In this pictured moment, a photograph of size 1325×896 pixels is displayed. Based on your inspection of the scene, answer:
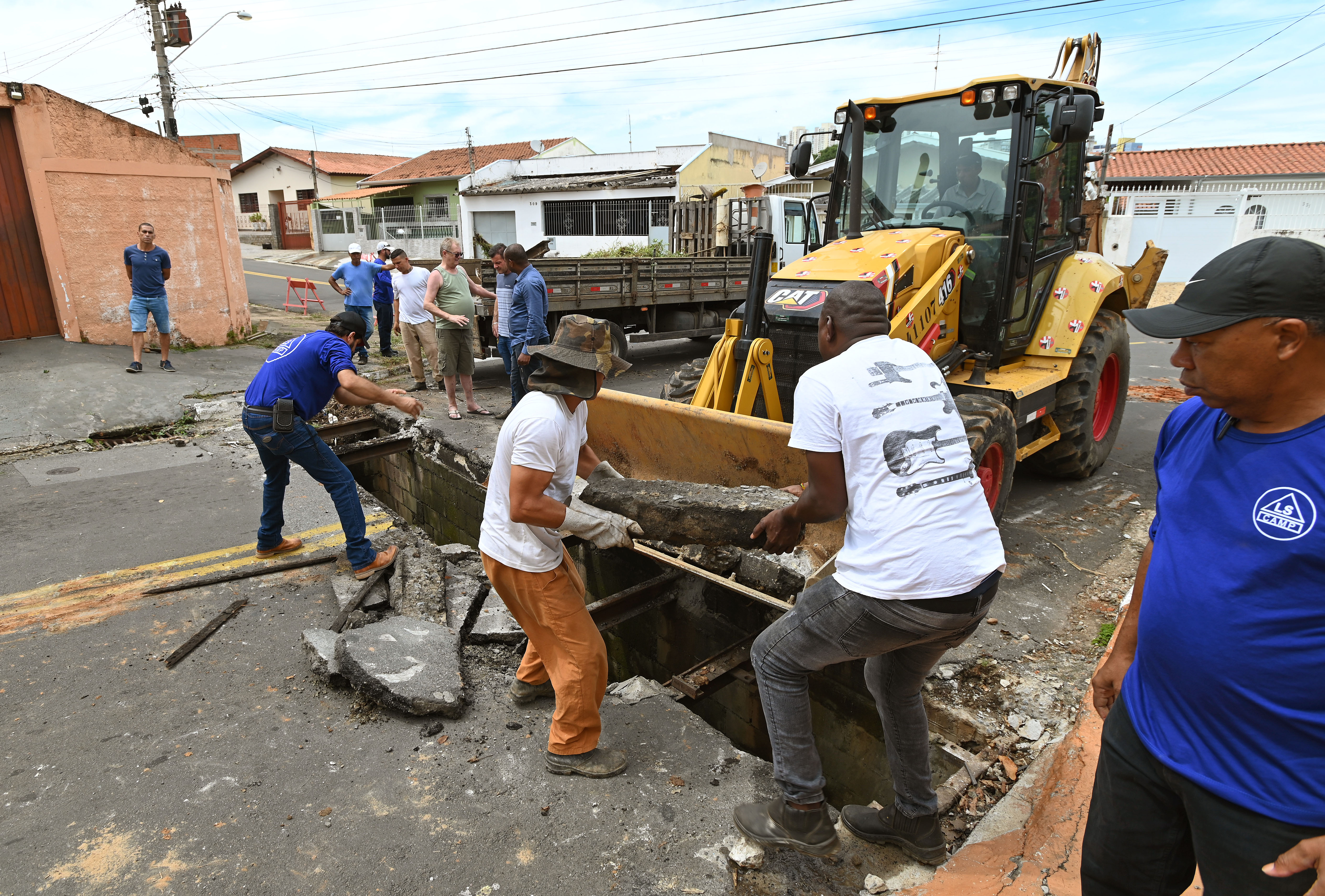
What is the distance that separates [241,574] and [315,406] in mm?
1224

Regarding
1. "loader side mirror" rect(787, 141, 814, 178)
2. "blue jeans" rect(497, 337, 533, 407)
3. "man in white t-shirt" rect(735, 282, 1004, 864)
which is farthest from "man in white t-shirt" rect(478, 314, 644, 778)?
"blue jeans" rect(497, 337, 533, 407)

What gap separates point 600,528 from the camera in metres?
3.05

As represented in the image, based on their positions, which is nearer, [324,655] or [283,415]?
[324,655]

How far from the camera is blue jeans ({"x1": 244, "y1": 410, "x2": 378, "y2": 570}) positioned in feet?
14.9

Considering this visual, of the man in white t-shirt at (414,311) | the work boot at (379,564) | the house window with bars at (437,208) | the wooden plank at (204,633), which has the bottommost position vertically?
the wooden plank at (204,633)

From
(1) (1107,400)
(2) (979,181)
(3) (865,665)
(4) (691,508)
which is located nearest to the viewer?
(3) (865,665)

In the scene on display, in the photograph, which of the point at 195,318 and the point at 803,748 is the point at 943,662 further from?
the point at 195,318

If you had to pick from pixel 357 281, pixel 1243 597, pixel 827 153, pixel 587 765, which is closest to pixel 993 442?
pixel 587 765

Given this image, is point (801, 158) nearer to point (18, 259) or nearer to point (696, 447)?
point (696, 447)

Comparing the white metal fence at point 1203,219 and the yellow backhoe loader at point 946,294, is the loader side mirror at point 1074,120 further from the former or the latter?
the white metal fence at point 1203,219

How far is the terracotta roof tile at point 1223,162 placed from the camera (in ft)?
79.3

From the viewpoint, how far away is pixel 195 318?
11.2 meters

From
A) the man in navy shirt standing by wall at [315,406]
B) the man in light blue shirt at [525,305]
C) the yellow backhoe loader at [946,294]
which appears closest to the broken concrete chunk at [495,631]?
the man in navy shirt standing by wall at [315,406]

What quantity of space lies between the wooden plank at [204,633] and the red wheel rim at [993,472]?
4.66 metres
